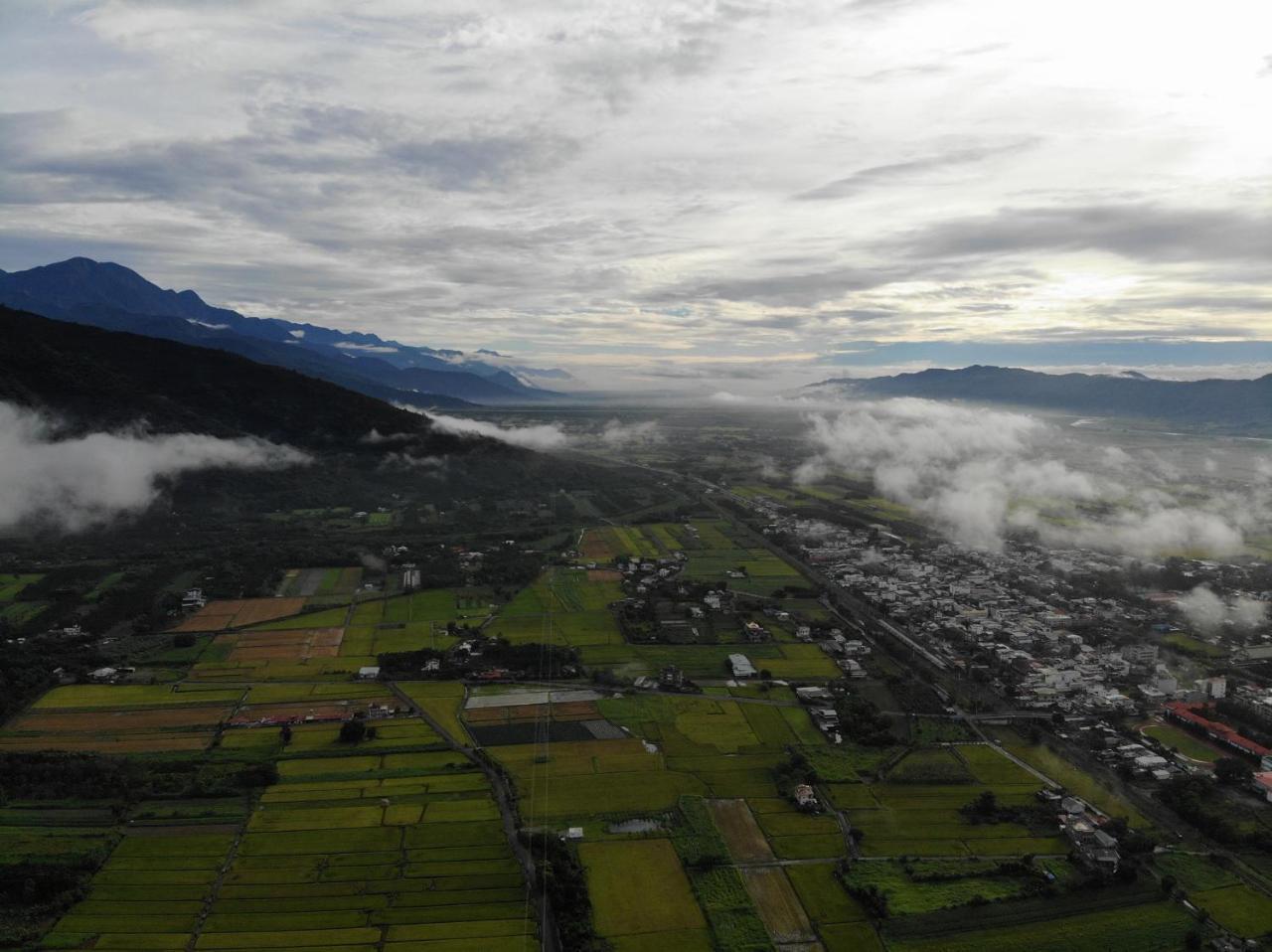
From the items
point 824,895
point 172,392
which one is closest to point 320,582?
point 824,895

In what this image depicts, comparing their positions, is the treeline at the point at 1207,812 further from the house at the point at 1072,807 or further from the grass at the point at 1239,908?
the house at the point at 1072,807

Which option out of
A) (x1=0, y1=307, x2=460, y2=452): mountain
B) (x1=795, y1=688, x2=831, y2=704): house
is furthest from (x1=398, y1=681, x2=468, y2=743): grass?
(x1=0, y1=307, x2=460, y2=452): mountain

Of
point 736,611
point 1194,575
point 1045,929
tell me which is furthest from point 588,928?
point 1194,575

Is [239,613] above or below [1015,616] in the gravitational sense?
below

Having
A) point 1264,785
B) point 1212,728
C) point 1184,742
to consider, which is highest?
point 1212,728

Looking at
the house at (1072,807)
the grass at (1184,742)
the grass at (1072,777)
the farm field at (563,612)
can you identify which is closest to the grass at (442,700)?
the farm field at (563,612)

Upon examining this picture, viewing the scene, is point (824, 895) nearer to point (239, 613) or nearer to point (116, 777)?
point (116, 777)

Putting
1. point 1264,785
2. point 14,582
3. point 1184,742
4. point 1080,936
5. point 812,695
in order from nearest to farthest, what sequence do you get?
point 1080,936 < point 1264,785 < point 1184,742 < point 812,695 < point 14,582
